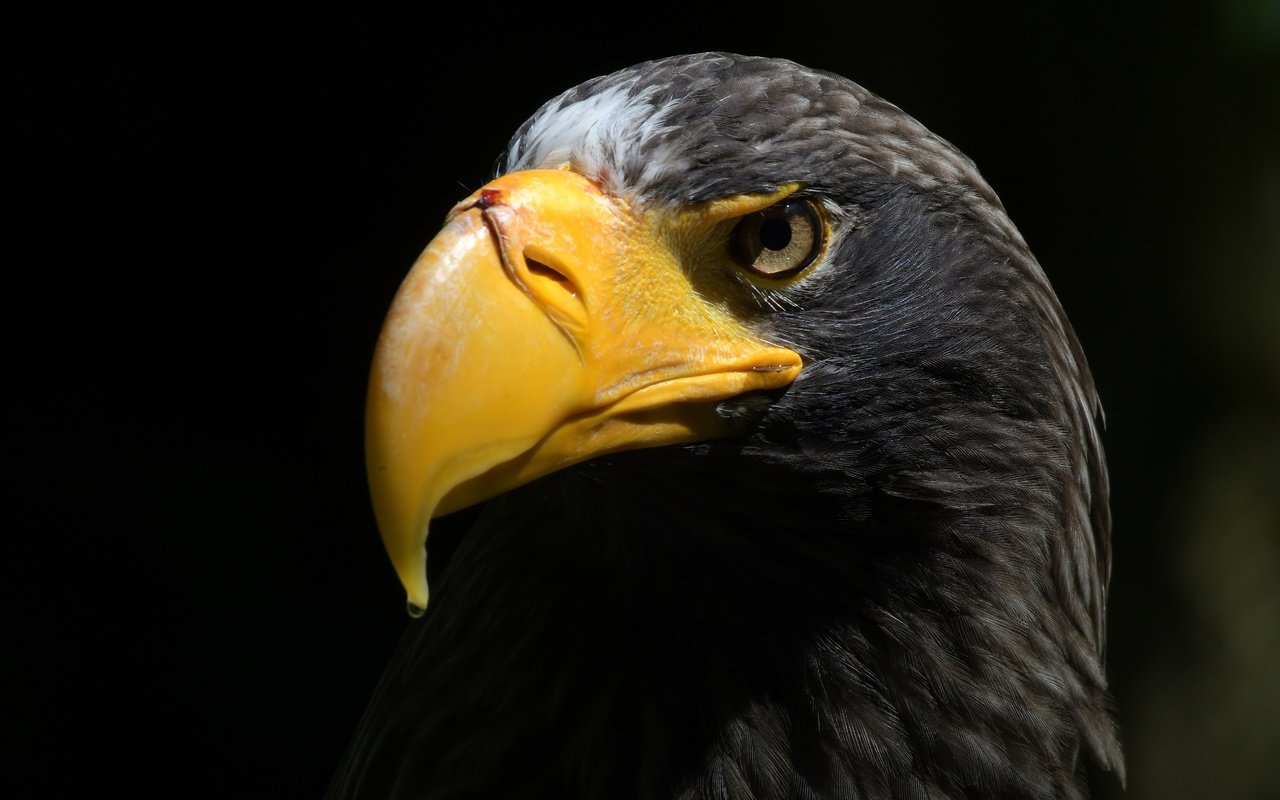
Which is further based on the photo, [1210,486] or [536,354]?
[1210,486]

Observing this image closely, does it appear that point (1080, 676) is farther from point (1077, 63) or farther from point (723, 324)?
point (1077, 63)

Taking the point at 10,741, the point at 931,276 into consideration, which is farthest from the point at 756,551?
the point at 10,741

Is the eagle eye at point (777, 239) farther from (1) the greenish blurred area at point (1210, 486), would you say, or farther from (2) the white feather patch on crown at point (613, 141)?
(1) the greenish blurred area at point (1210, 486)

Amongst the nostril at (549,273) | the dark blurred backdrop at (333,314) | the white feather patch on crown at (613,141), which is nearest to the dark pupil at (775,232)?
the white feather patch on crown at (613,141)

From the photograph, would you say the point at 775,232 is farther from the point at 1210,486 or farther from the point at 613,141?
the point at 1210,486

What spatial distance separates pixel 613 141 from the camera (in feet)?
5.64

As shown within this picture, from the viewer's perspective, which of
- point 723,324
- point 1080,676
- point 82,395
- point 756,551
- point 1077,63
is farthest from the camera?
point 82,395

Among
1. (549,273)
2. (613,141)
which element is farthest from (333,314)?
(549,273)

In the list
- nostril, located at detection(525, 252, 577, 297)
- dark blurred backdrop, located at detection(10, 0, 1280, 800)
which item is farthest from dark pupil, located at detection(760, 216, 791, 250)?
dark blurred backdrop, located at detection(10, 0, 1280, 800)

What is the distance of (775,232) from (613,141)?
0.26m

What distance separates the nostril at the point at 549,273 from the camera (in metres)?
1.55

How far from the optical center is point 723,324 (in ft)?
5.76

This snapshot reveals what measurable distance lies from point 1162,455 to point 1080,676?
2932mm

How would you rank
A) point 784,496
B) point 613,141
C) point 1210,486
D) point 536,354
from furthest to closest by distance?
point 1210,486 → point 784,496 → point 613,141 → point 536,354
